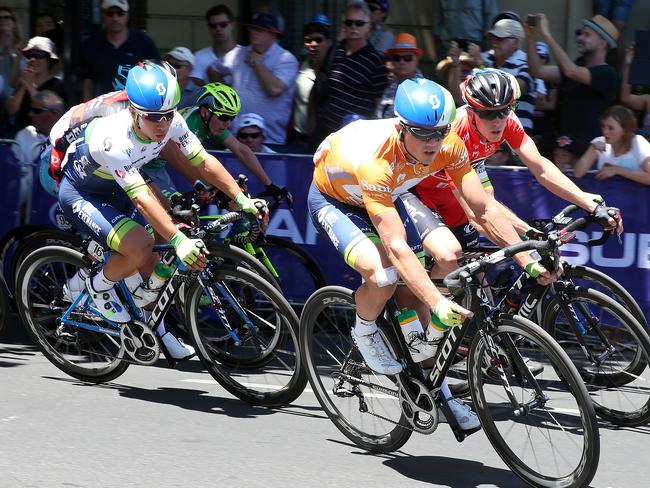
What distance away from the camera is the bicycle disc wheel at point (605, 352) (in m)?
6.34

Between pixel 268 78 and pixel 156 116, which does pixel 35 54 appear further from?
pixel 156 116

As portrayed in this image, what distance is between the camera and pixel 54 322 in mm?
7590

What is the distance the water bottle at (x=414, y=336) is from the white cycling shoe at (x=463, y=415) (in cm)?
29

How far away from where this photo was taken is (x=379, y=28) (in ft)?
32.9

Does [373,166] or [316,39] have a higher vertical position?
[373,166]

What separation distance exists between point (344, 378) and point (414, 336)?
22.6 inches

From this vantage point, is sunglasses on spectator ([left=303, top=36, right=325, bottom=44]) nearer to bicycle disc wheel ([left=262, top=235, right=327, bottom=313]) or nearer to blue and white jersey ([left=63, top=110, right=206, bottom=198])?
bicycle disc wheel ([left=262, top=235, right=327, bottom=313])

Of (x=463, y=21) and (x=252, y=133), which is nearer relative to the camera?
(x=252, y=133)

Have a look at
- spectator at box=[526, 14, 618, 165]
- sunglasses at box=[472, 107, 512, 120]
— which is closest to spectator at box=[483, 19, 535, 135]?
spectator at box=[526, 14, 618, 165]

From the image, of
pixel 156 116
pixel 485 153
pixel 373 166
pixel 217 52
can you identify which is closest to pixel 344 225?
pixel 373 166

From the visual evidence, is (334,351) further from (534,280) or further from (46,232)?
(46,232)

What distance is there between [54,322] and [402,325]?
268cm

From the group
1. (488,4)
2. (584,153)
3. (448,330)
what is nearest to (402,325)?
(448,330)

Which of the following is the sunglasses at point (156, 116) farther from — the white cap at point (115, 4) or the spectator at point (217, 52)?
the white cap at point (115, 4)
